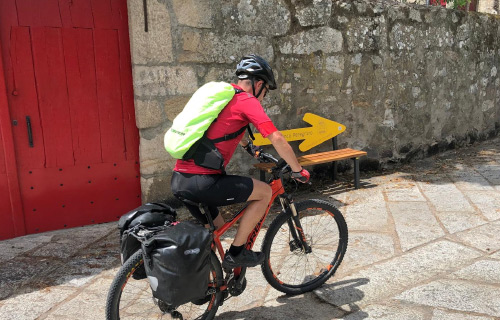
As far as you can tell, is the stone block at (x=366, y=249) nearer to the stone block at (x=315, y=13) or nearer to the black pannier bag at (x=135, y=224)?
the black pannier bag at (x=135, y=224)

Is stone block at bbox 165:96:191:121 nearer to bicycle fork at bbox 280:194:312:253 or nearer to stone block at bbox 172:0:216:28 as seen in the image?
stone block at bbox 172:0:216:28

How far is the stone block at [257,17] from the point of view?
4660 millimetres

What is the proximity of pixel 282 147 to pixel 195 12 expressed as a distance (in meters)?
2.53

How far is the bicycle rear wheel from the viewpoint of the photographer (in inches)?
87.2

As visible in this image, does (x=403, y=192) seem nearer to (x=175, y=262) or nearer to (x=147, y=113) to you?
(x=147, y=113)

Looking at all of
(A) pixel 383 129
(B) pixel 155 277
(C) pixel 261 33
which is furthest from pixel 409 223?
(B) pixel 155 277

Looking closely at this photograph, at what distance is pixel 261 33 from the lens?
16.0ft

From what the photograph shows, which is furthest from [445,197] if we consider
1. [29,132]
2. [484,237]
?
[29,132]

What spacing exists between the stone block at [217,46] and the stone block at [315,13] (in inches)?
22.2

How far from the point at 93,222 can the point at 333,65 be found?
334 cm

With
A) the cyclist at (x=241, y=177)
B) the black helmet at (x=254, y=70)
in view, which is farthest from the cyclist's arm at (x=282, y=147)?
the black helmet at (x=254, y=70)

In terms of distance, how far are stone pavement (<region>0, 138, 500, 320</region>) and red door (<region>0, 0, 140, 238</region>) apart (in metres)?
0.30

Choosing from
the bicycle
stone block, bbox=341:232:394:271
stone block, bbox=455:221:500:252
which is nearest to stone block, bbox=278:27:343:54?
stone block, bbox=341:232:394:271

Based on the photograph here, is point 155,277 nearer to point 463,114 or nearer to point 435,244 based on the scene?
point 435,244
